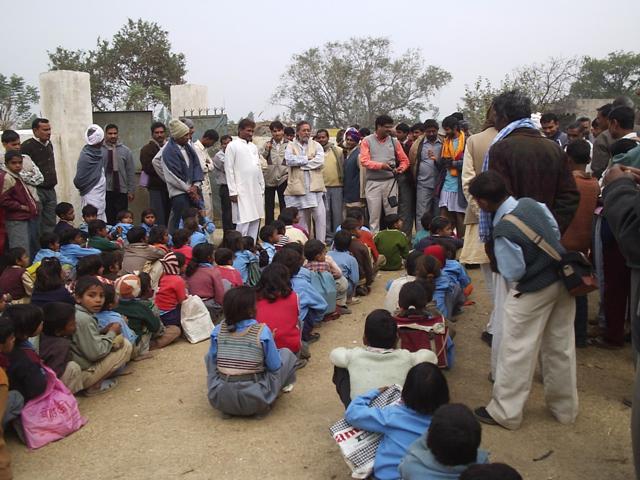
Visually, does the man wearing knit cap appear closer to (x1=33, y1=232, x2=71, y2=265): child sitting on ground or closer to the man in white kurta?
the man in white kurta

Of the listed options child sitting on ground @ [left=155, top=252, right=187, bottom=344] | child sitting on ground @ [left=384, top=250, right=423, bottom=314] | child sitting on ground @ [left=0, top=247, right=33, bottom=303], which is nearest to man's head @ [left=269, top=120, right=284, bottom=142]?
child sitting on ground @ [left=155, top=252, right=187, bottom=344]

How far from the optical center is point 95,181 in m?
8.37

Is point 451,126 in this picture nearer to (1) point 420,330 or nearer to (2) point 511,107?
(2) point 511,107

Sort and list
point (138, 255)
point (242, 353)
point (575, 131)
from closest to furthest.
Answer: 1. point (242, 353)
2. point (138, 255)
3. point (575, 131)

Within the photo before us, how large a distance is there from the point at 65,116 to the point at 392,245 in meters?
5.82

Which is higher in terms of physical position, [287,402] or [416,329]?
[416,329]

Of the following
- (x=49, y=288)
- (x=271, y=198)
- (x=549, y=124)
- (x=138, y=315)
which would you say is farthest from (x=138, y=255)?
(x=549, y=124)

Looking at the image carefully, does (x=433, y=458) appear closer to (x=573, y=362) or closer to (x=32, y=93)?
(x=573, y=362)

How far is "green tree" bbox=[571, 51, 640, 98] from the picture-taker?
36188 millimetres

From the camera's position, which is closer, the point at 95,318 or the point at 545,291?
the point at 545,291

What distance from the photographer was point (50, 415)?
3.85 metres

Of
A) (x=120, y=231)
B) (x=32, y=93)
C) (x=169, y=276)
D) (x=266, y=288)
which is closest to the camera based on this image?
(x=266, y=288)

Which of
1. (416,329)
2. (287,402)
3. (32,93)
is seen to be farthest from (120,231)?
(32,93)

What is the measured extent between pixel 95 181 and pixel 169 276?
11.4ft
